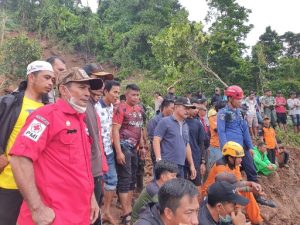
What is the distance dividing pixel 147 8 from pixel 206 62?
9124 mm

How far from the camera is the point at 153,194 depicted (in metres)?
3.25

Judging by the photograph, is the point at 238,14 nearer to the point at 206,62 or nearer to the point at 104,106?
the point at 206,62

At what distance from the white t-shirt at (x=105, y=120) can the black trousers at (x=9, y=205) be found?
1.55 metres

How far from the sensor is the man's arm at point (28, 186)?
197 cm

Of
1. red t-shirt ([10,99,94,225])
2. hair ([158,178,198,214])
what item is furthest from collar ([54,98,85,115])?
hair ([158,178,198,214])

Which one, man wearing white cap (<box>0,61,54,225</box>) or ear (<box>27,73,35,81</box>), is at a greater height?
ear (<box>27,73,35,81</box>)

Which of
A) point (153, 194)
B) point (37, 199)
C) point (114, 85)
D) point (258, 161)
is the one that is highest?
point (114, 85)

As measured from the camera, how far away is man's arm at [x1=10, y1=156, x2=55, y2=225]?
1.97 metres

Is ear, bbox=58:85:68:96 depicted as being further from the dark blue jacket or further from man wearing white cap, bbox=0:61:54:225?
the dark blue jacket

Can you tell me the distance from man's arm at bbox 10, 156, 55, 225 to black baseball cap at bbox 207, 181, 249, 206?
5.85 ft

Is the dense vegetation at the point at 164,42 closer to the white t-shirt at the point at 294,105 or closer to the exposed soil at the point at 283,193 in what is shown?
the white t-shirt at the point at 294,105

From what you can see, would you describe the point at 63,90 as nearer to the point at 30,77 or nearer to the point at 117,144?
the point at 30,77

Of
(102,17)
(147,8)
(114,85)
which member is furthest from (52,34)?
(114,85)

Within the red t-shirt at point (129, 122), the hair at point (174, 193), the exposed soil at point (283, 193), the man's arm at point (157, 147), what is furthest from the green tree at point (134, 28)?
the hair at point (174, 193)
